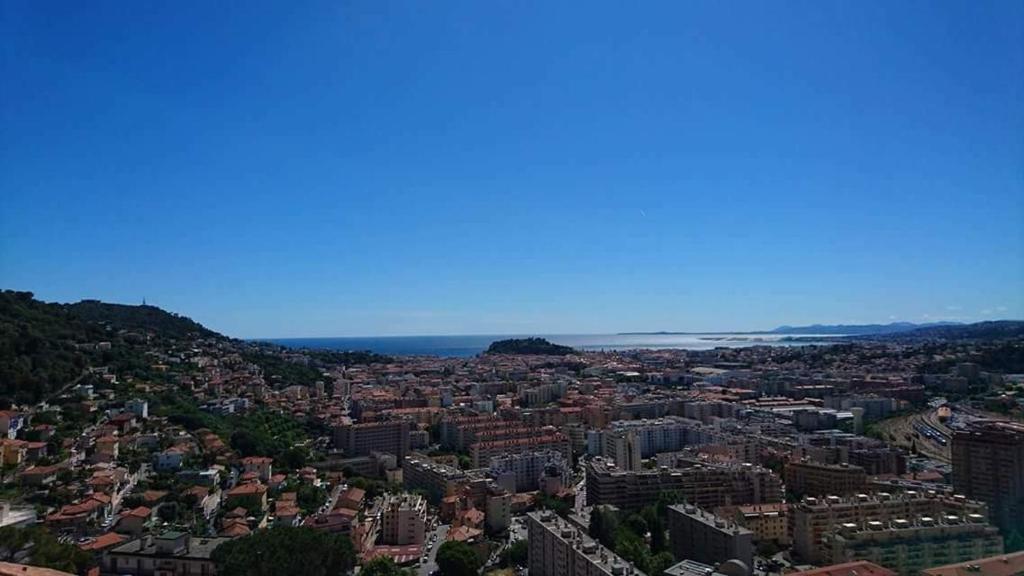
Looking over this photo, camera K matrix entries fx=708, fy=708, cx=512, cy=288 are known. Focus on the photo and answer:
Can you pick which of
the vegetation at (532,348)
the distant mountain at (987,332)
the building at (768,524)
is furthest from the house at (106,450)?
the vegetation at (532,348)

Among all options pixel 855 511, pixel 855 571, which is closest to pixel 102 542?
pixel 855 571

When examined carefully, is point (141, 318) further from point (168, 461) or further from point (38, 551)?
point (38, 551)

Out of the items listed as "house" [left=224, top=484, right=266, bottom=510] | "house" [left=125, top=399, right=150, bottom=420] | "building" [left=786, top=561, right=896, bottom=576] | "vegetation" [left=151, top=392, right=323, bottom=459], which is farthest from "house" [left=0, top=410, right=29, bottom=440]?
"building" [left=786, top=561, right=896, bottom=576]

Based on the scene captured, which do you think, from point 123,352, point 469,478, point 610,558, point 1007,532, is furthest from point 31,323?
point 1007,532

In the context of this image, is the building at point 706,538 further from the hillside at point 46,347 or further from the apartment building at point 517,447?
the hillside at point 46,347

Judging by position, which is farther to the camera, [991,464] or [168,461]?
[168,461]

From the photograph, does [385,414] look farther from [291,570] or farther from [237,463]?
[291,570]

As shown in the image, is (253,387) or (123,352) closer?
(123,352)
